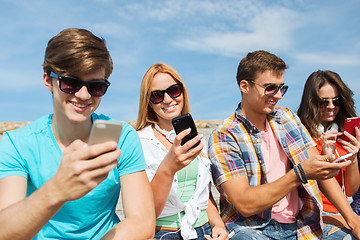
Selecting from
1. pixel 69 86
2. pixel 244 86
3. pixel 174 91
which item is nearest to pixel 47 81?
pixel 69 86

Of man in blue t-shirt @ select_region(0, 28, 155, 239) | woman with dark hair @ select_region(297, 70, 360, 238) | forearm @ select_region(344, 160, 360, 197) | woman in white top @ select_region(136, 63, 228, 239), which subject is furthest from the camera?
forearm @ select_region(344, 160, 360, 197)

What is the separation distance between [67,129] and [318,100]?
9.59ft

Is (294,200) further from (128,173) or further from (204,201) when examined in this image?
(128,173)

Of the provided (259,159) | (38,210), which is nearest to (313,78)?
(259,159)

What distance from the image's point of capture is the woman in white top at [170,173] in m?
2.79

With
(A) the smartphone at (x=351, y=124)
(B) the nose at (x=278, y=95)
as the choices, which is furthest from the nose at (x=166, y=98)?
(A) the smartphone at (x=351, y=124)

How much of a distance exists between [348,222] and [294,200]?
1.93 ft

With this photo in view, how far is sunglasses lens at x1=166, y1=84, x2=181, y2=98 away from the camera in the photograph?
3.07 m

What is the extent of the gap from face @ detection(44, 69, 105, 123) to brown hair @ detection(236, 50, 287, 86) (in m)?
1.80

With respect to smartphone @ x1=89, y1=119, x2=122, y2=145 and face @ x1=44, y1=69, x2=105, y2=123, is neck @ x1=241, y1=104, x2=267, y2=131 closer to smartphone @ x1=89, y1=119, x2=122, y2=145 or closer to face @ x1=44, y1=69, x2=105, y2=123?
face @ x1=44, y1=69, x2=105, y2=123

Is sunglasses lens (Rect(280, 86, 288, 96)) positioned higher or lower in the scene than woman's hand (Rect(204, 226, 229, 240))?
higher

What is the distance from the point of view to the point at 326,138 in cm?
319

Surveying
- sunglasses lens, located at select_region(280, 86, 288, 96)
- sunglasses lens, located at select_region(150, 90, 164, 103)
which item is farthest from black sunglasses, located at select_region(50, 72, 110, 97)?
sunglasses lens, located at select_region(280, 86, 288, 96)

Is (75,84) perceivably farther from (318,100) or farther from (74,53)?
(318,100)
